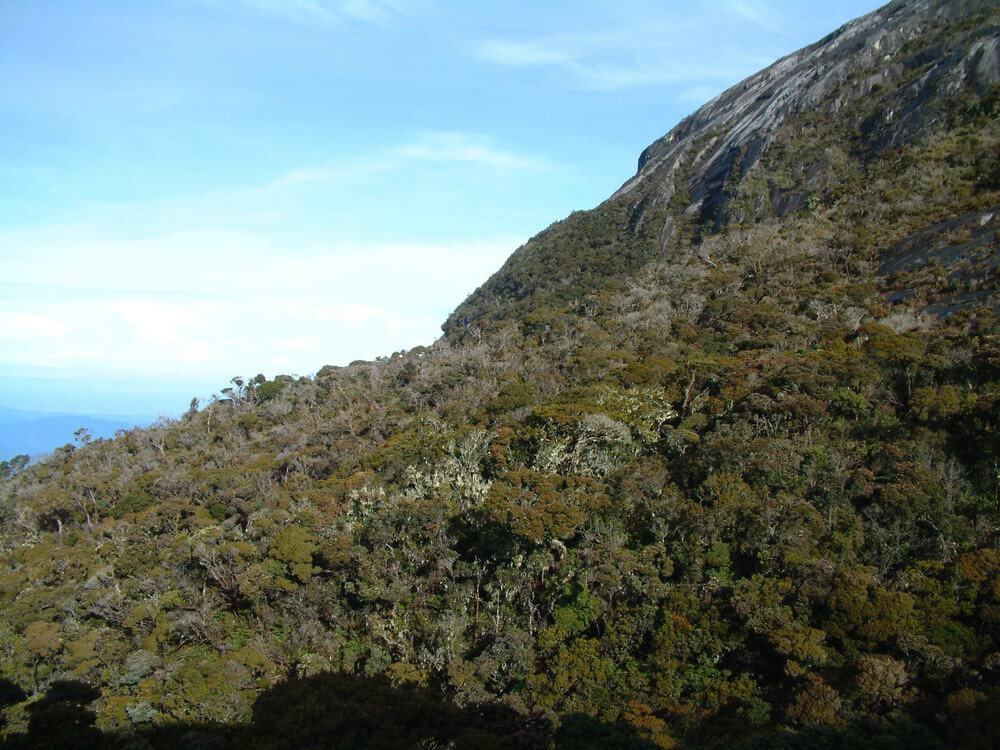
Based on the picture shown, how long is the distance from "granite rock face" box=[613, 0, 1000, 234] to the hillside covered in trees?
450 inches

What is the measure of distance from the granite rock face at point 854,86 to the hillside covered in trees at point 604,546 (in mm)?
11431

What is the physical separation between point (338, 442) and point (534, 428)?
65.9 ft

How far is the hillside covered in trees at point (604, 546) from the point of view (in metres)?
17.7

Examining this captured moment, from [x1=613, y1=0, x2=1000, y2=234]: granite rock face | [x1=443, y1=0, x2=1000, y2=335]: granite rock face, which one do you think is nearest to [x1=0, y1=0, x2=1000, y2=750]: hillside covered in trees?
[x1=443, y1=0, x2=1000, y2=335]: granite rock face

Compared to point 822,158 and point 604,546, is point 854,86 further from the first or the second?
point 604,546

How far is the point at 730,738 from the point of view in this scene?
15.8 m

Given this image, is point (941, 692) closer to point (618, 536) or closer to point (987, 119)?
point (618, 536)

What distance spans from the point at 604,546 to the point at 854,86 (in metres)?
82.4

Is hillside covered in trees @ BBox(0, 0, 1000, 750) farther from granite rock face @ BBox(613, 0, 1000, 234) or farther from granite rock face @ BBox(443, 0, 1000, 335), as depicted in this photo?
granite rock face @ BBox(613, 0, 1000, 234)

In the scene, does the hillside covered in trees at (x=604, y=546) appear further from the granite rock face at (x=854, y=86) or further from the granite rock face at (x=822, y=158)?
the granite rock face at (x=854, y=86)

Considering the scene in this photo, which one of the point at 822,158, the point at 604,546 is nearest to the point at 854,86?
the point at 822,158

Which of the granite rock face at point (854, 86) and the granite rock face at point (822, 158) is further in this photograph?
the granite rock face at point (854, 86)

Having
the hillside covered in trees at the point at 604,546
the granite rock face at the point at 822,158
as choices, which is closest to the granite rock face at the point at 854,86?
the granite rock face at the point at 822,158

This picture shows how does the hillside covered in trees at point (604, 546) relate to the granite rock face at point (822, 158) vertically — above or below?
below
